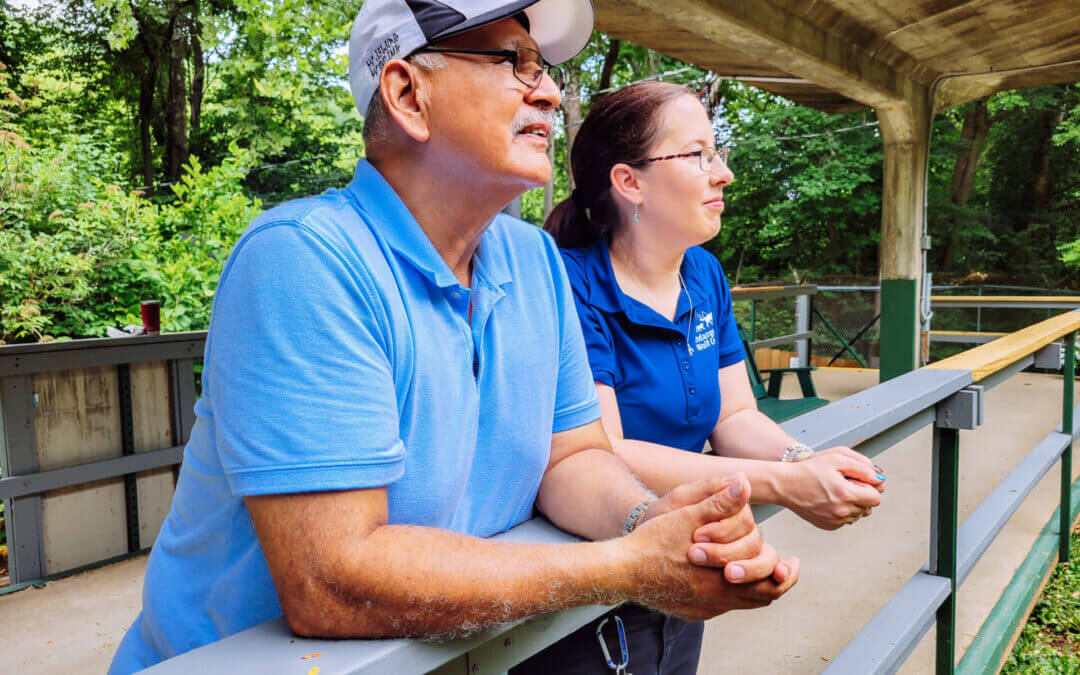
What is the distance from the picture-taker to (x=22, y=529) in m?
3.44

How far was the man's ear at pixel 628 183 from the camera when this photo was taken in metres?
1.66

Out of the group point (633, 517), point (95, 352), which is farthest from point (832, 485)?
point (95, 352)

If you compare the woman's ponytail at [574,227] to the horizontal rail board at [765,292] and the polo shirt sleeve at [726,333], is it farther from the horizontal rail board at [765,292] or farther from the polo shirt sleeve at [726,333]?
the horizontal rail board at [765,292]

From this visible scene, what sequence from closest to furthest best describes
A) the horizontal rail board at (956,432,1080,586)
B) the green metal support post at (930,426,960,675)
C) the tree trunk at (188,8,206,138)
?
the green metal support post at (930,426,960,675) < the horizontal rail board at (956,432,1080,586) < the tree trunk at (188,8,206,138)

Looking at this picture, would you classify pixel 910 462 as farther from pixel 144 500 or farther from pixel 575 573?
pixel 575 573

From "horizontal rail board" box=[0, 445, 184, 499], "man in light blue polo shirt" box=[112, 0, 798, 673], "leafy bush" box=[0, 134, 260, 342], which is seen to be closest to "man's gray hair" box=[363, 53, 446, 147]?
"man in light blue polo shirt" box=[112, 0, 798, 673]

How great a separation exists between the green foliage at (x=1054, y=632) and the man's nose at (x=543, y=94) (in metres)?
3.21

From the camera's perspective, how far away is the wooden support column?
277 inches

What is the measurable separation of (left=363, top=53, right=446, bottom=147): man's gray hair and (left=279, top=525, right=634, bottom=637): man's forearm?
52 centimetres

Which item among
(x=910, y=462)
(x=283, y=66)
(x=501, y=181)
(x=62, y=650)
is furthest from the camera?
(x=283, y=66)

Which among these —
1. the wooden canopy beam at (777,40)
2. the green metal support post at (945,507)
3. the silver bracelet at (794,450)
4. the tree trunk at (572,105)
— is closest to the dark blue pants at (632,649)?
the silver bracelet at (794,450)

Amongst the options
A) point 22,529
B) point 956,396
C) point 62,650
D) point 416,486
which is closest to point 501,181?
point 416,486

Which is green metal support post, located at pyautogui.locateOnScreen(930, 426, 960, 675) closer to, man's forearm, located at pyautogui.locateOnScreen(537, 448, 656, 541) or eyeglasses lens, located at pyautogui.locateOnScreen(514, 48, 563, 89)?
man's forearm, located at pyautogui.locateOnScreen(537, 448, 656, 541)

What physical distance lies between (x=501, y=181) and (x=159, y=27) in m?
14.8
